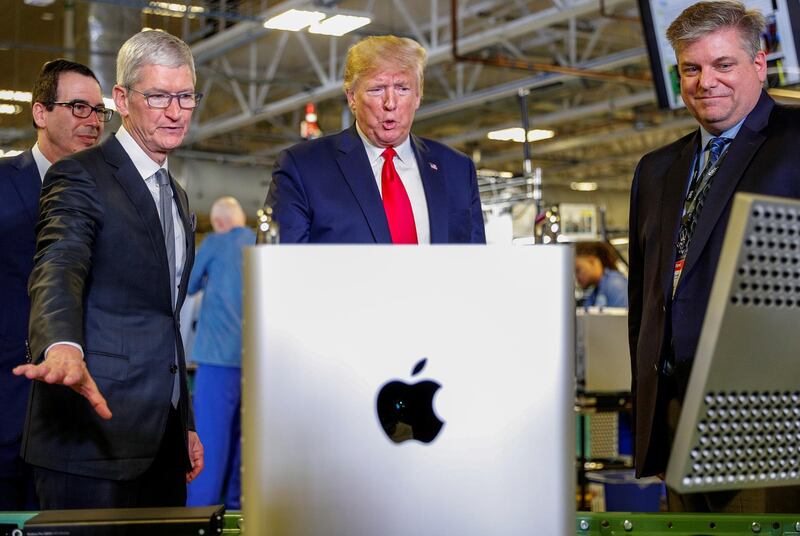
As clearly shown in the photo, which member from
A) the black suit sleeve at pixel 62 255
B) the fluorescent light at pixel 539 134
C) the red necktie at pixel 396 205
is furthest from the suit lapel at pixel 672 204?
the fluorescent light at pixel 539 134

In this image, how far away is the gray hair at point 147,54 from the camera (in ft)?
6.54

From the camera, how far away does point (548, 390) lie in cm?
115

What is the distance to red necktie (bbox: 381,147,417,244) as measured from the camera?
2.07 meters

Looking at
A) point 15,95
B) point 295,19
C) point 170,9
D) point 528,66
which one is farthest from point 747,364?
point 528,66

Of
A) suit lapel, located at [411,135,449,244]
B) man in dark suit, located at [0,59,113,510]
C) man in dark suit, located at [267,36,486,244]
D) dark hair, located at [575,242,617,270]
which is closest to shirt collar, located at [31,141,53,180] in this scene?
man in dark suit, located at [0,59,113,510]

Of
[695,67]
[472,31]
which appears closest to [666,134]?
[472,31]

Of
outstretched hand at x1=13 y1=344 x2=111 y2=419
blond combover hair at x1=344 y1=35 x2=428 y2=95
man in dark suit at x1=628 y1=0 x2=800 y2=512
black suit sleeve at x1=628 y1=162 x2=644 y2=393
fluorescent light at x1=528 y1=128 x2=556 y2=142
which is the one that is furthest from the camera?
fluorescent light at x1=528 y1=128 x2=556 y2=142

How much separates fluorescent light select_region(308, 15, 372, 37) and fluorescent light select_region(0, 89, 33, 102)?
2.92 metres

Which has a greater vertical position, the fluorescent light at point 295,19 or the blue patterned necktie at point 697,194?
the fluorescent light at point 295,19

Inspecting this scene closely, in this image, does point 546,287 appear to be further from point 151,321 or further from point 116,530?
point 151,321

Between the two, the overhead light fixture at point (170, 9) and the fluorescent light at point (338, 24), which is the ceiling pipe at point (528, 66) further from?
the overhead light fixture at point (170, 9)

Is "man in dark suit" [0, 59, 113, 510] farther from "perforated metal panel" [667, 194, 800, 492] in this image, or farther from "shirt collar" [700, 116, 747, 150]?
"perforated metal panel" [667, 194, 800, 492]

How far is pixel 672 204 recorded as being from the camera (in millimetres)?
2148

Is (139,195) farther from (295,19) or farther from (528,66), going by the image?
(528,66)
